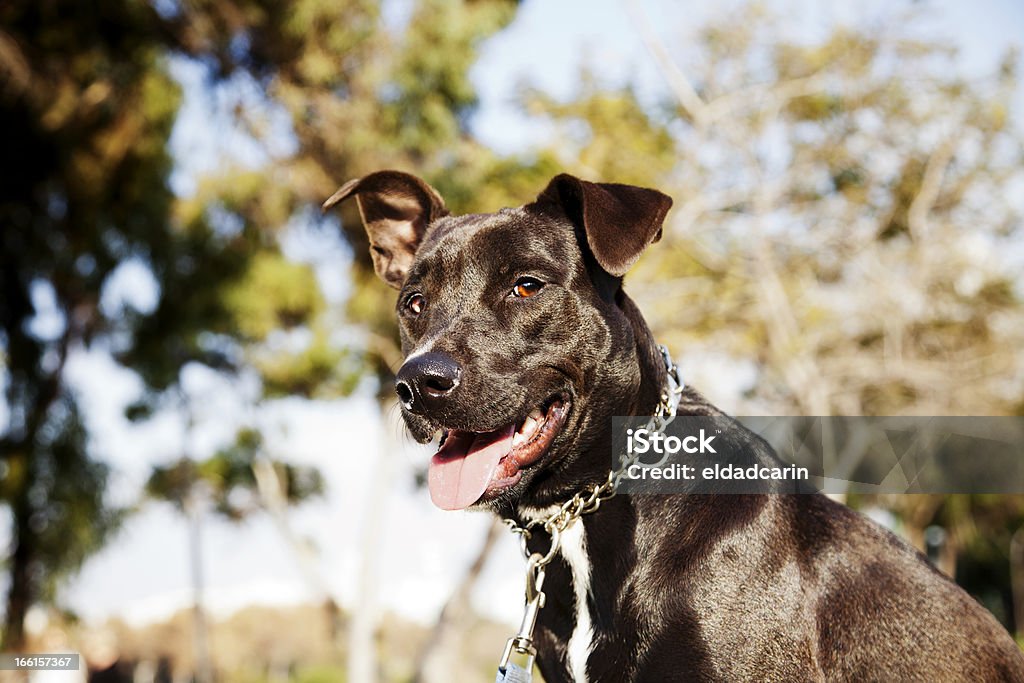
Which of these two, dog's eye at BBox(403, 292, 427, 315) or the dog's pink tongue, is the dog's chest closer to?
the dog's pink tongue

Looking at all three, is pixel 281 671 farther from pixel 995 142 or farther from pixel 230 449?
pixel 995 142

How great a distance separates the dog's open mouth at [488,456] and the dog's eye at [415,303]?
20.9 inches

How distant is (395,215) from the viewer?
156 inches

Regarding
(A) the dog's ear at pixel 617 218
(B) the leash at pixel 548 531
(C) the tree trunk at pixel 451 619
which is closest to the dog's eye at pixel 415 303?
(A) the dog's ear at pixel 617 218

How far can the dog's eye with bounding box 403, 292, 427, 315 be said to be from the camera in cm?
333

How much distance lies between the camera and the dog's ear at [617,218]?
2.97 metres

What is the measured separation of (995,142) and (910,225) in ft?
6.42

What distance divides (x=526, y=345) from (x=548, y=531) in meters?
0.61

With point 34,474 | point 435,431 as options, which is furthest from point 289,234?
point 435,431

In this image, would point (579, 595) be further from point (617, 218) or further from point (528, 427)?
point (617, 218)

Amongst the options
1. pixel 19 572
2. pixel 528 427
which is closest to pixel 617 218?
pixel 528 427

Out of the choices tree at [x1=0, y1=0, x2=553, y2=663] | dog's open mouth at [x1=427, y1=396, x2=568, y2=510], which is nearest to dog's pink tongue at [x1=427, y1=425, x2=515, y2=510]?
dog's open mouth at [x1=427, y1=396, x2=568, y2=510]

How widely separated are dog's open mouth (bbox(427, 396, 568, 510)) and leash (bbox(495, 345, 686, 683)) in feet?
0.67

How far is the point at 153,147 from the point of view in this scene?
1420cm
